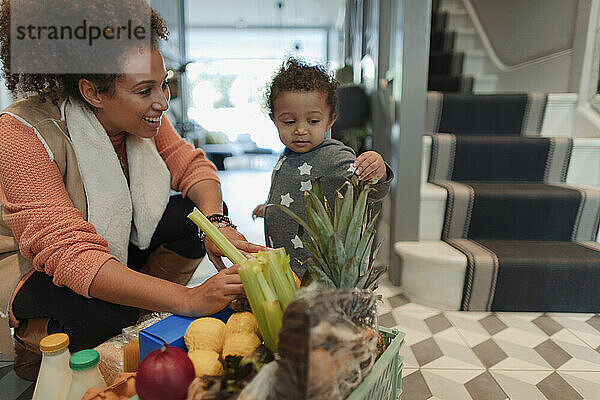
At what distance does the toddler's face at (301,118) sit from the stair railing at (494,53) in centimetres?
209

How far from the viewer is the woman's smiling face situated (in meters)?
1.08

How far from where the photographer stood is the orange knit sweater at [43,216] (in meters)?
0.92

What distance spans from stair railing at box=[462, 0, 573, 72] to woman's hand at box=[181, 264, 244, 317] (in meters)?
2.68

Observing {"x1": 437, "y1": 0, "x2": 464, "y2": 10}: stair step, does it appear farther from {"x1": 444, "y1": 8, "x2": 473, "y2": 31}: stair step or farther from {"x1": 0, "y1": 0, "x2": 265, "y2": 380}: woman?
{"x1": 0, "y1": 0, "x2": 265, "y2": 380}: woman

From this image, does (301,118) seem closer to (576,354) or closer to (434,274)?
(434,274)

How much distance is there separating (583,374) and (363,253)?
40.9 inches

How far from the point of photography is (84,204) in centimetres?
115

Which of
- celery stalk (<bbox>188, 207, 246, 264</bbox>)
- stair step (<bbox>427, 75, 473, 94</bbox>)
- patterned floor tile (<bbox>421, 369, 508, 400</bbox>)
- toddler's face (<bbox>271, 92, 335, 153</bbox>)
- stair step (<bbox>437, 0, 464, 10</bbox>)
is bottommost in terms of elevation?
patterned floor tile (<bbox>421, 369, 508, 400</bbox>)

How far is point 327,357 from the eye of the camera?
1.69ft

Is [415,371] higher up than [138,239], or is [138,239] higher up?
[138,239]

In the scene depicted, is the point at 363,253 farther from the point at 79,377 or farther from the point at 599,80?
A: the point at 599,80

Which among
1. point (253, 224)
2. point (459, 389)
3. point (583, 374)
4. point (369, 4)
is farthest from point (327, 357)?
point (369, 4)

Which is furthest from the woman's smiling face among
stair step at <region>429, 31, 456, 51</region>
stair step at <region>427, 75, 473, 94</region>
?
stair step at <region>429, 31, 456, 51</region>

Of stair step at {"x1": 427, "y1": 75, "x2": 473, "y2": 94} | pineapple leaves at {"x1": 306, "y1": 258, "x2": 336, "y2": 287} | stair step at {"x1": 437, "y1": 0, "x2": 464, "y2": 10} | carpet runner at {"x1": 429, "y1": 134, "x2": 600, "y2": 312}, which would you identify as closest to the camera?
pineapple leaves at {"x1": 306, "y1": 258, "x2": 336, "y2": 287}
